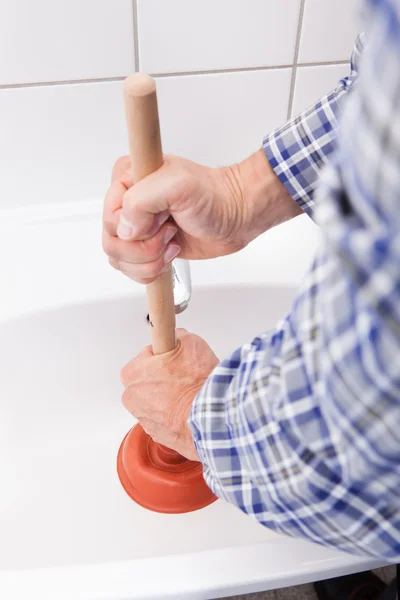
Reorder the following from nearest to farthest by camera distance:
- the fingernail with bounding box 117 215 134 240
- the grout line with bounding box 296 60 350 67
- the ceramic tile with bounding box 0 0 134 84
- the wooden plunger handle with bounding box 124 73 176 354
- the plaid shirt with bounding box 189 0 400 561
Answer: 1. the plaid shirt with bounding box 189 0 400 561
2. the wooden plunger handle with bounding box 124 73 176 354
3. the fingernail with bounding box 117 215 134 240
4. the ceramic tile with bounding box 0 0 134 84
5. the grout line with bounding box 296 60 350 67

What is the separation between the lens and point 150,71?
2.04 feet

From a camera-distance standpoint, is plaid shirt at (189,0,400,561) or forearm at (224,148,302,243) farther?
forearm at (224,148,302,243)

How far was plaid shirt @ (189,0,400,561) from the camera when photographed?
187mm

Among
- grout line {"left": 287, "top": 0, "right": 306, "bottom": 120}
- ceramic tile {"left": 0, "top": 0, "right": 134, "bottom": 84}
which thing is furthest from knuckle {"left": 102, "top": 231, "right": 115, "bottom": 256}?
grout line {"left": 287, "top": 0, "right": 306, "bottom": 120}

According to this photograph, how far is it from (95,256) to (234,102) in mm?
230

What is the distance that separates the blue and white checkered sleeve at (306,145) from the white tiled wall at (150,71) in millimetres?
144

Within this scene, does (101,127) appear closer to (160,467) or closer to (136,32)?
(136,32)

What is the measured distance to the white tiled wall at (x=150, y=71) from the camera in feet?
1.91

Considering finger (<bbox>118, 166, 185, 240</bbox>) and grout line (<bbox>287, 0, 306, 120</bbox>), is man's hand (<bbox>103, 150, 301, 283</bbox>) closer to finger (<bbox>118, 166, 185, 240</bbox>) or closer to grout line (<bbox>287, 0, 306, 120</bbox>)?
finger (<bbox>118, 166, 185, 240</bbox>)

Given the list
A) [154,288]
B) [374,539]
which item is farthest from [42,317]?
[374,539]

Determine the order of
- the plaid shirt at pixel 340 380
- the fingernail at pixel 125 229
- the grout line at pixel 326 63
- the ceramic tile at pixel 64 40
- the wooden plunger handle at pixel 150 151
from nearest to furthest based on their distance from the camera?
the plaid shirt at pixel 340 380
the wooden plunger handle at pixel 150 151
the fingernail at pixel 125 229
the ceramic tile at pixel 64 40
the grout line at pixel 326 63

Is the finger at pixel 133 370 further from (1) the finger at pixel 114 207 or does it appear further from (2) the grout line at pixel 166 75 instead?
(2) the grout line at pixel 166 75

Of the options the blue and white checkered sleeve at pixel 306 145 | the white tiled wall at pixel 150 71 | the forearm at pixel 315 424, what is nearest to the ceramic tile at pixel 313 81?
the white tiled wall at pixel 150 71

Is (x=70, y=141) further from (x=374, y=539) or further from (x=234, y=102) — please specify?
(x=374, y=539)
